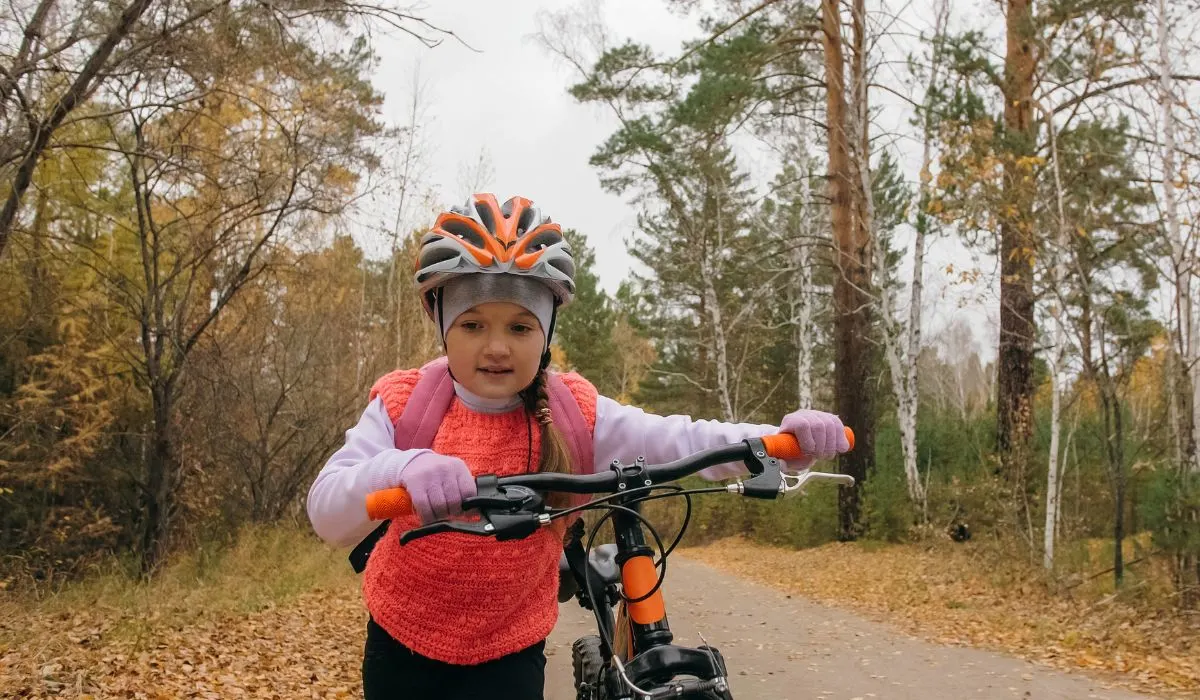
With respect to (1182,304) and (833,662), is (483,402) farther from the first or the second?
(1182,304)

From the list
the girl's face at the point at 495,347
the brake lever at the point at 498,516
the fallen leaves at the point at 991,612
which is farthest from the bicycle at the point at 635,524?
the fallen leaves at the point at 991,612

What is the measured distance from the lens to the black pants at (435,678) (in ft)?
7.99

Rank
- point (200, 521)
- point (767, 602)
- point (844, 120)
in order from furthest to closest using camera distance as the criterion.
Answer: point (844, 120)
point (200, 521)
point (767, 602)

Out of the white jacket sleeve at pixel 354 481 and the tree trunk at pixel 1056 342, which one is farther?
the tree trunk at pixel 1056 342

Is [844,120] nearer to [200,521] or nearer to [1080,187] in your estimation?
[1080,187]

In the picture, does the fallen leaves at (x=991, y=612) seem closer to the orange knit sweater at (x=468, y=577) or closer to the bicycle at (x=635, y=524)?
the orange knit sweater at (x=468, y=577)

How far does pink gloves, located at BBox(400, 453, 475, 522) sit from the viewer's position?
1755 millimetres

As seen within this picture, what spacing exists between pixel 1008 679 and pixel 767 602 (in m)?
5.88

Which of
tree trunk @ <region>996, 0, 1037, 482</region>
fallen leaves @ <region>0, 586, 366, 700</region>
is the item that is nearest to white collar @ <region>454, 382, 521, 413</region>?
fallen leaves @ <region>0, 586, 366, 700</region>

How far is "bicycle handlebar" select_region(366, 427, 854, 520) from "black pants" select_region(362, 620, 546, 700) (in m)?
0.74

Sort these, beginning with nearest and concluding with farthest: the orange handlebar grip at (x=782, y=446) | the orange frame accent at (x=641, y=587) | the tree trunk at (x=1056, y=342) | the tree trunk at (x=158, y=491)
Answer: the orange frame accent at (x=641, y=587)
the orange handlebar grip at (x=782, y=446)
the tree trunk at (x=1056, y=342)
the tree trunk at (x=158, y=491)

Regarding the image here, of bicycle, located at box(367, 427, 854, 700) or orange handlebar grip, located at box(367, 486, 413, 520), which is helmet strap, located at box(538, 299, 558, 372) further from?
orange handlebar grip, located at box(367, 486, 413, 520)

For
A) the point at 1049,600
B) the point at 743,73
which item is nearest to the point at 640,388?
the point at 743,73

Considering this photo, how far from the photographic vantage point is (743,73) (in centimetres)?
1822
